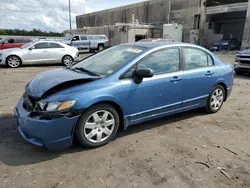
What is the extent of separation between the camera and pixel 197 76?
4.34m

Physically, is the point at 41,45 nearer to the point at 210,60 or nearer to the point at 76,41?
the point at 210,60

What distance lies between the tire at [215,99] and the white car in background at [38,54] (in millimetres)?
9699

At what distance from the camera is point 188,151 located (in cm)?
339

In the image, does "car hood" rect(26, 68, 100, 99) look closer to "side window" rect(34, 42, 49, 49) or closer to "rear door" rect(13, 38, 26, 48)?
"side window" rect(34, 42, 49, 49)

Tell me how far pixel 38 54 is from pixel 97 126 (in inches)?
388

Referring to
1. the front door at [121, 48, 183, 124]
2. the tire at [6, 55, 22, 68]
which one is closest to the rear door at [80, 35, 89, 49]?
the tire at [6, 55, 22, 68]

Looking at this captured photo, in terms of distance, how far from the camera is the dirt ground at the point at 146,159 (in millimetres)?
2689

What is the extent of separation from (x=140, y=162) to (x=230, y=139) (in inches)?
67.9

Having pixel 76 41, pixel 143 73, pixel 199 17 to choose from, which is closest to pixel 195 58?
pixel 143 73

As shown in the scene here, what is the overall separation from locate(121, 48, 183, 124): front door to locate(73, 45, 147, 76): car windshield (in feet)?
0.69

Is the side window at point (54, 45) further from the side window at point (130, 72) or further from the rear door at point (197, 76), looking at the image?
the side window at point (130, 72)

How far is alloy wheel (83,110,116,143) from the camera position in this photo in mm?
3259

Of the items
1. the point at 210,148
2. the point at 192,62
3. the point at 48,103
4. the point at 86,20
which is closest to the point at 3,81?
the point at 48,103

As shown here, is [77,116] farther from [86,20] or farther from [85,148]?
[86,20]
